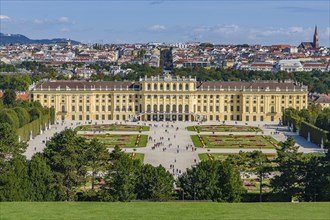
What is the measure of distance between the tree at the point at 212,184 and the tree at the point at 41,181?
5.71 meters

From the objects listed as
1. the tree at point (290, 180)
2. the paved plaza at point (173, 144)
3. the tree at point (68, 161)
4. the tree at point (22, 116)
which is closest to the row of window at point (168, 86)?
the paved plaza at point (173, 144)

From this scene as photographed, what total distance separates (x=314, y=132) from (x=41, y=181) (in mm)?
37199

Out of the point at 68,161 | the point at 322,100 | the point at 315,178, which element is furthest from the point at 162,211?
the point at 322,100

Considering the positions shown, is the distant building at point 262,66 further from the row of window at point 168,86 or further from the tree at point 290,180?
the tree at point 290,180

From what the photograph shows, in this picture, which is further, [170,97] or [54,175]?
[170,97]

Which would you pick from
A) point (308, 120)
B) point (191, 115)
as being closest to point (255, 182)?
point (308, 120)

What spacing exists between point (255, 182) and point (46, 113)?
40.8 meters

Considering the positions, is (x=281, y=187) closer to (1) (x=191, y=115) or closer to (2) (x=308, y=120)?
(2) (x=308, y=120)

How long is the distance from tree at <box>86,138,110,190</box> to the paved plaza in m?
8.41

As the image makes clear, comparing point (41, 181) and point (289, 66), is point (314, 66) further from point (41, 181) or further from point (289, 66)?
point (41, 181)

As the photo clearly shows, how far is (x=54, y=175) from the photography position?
1200 inches

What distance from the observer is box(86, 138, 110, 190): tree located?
111 feet

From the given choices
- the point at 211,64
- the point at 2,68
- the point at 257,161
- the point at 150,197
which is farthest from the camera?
the point at 211,64

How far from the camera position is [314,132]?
61.3m
